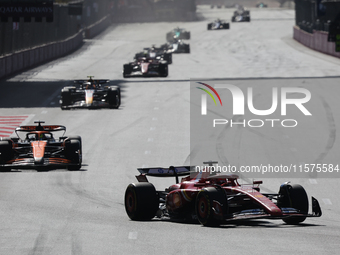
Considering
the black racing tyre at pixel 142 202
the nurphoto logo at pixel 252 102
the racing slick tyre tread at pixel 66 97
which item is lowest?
the nurphoto logo at pixel 252 102

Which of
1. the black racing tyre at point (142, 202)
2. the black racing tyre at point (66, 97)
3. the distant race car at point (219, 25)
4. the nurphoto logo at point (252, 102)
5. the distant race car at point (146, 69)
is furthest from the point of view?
the distant race car at point (219, 25)

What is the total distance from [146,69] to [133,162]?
23680mm

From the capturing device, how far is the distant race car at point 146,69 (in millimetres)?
44500

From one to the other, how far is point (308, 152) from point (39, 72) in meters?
29.4

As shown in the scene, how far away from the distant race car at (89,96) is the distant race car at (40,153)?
37.5 feet

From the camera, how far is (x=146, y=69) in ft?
147

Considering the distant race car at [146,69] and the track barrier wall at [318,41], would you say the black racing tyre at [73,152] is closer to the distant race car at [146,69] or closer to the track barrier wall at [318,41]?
the distant race car at [146,69]

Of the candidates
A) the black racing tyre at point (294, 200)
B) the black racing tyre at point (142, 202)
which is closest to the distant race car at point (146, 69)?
the black racing tyre at point (142, 202)

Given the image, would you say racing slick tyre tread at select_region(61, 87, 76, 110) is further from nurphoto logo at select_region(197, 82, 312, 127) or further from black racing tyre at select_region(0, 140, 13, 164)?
black racing tyre at select_region(0, 140, 13, 164)

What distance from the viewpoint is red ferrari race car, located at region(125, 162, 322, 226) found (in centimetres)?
1223

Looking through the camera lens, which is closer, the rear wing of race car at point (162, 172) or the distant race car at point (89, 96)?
the rear wing of race car at point (162, 172)

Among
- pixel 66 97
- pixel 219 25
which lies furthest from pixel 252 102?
pixel 219 25

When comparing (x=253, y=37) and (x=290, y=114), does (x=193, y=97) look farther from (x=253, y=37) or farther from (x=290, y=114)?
(x=253, y=37)

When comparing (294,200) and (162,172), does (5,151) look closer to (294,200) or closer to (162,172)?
(162,172)
